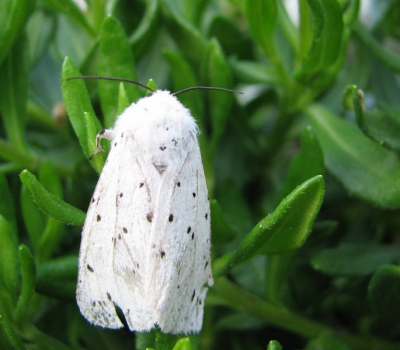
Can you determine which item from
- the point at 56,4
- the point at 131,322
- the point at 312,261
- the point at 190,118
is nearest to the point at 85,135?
the point at 190,118

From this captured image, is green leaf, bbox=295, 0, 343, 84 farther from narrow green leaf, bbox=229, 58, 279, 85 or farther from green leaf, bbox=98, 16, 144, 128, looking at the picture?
green leaf, bbox=98, 16, 144, 128

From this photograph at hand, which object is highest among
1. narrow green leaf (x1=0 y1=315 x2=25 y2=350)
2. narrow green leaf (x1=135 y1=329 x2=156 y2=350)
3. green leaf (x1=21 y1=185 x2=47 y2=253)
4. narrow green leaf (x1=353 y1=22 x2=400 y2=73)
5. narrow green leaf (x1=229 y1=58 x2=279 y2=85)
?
narrow green leaf (x1=353 y1=22 x2=400 y2=73)

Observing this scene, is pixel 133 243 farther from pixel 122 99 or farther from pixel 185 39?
pixel 185 39

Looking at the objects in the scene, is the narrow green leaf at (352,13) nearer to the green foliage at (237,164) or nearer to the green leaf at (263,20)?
the green foliage at (237,164)

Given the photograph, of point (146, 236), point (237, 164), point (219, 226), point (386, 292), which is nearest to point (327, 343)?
point (386, 292)

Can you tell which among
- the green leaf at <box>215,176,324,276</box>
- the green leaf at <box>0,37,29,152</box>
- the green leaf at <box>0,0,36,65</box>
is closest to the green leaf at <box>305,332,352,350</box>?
the green leaf at <box>215,176,324,276</box>

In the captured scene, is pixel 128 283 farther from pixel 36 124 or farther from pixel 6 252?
pixel 36 124

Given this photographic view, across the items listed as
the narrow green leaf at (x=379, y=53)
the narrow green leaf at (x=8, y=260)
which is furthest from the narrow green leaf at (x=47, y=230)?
the narrow green leaf at (x=379, y=53)
